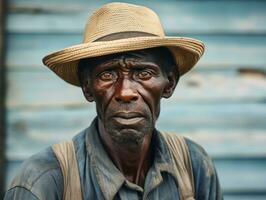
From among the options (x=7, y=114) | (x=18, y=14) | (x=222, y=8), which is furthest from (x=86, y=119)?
(x=222, y=8)

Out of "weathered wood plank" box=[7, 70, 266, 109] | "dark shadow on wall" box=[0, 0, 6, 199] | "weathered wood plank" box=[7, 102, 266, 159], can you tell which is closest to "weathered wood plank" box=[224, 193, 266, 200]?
"weathered wood plank" box=[7, 102, 266, 159]

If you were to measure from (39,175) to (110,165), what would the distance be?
0.27 m

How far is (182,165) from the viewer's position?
2.78m

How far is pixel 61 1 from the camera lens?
3.88 meters

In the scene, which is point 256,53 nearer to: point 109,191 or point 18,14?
point 18,14

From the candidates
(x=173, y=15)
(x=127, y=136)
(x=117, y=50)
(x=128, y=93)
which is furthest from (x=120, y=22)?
(x=173, y=15)

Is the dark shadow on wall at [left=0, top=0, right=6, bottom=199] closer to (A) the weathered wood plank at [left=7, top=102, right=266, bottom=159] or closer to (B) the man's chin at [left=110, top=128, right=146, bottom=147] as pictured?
(A) the weathered wood plank at [left=7, top=102, right=266, bottom=159]

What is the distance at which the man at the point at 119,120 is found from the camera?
8.23 feet

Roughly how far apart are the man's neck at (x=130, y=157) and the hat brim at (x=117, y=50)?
0.26 meters

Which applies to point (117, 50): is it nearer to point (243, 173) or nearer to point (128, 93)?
point (128, 93)

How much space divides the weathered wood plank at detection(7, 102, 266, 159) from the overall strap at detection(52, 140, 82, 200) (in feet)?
4.09

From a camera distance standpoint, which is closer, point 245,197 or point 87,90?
point 87,90

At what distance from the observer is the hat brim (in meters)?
2.45

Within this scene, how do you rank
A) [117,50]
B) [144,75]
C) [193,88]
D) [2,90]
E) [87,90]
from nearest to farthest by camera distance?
1. [117,50]
2. [144,75]
3. [87,90]
4. [2,90]
5. [193,88]
